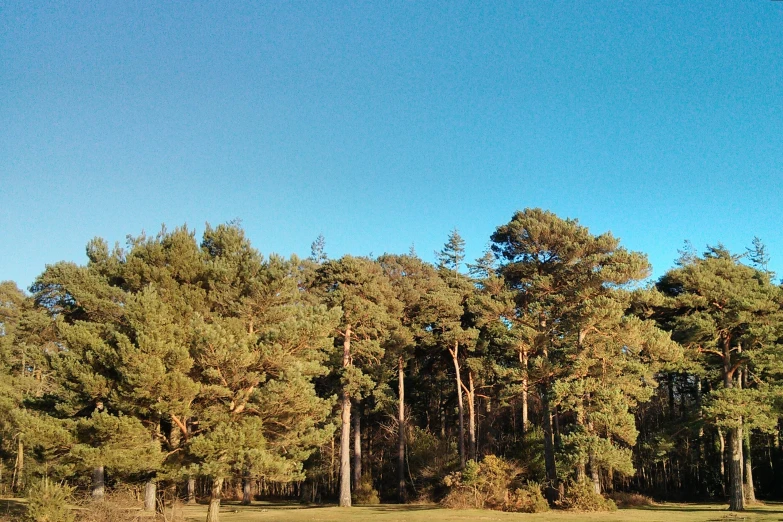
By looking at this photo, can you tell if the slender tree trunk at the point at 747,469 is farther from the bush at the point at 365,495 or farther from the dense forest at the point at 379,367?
the bush at the point at 365,495

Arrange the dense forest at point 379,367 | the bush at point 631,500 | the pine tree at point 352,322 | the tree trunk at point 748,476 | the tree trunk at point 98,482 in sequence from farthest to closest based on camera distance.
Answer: the bush at point 631,500 < the tree trunk at point 748,476 < the pine tree at point 352,322 < the tree trunk at point 98,482 < the dense forest at point 379,367

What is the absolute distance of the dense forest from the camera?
1773cm

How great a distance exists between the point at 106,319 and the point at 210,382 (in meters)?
7.46

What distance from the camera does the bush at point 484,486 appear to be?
1029 inches

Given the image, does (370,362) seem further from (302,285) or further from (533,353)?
(302,285)

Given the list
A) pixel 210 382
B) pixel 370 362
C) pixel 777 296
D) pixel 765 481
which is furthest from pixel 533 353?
pixel 765 481

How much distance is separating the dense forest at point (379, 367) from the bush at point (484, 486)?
14cm

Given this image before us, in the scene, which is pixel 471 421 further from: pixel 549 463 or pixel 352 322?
pixel 352 322

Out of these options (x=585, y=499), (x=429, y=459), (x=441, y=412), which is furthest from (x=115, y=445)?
(x=441, y=412)

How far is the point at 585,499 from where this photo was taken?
79.6 ft

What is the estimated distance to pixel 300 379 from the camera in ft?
61.5

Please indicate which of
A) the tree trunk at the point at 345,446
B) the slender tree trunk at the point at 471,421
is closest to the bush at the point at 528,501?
the slender tree trunk at the point at 471,421

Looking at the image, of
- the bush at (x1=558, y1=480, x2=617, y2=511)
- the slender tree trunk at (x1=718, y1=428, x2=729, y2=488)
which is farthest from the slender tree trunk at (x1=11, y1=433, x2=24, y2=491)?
the slender tree trunk at (x1=718, y1=428, x2=729, y2=488)

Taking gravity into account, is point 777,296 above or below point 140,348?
above
